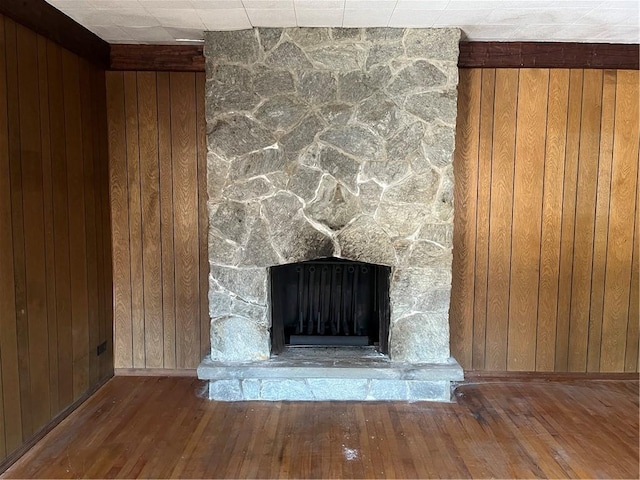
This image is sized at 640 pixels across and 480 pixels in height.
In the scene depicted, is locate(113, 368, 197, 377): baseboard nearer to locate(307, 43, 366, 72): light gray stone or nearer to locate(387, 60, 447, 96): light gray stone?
locate(307, 43, 366, 72): light gray stone

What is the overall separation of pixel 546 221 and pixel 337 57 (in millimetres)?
1777

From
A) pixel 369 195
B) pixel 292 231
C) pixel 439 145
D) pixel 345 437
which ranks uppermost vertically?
pixel 439 145

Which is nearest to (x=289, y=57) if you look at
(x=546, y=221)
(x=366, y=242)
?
(x=366, y=242)

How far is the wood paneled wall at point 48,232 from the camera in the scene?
2240 millimetres

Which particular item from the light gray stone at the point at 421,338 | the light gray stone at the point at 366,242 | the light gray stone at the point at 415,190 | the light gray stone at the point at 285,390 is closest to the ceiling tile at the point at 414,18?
the light gray stone at the point at 415,190

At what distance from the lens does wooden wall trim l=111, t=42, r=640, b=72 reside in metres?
3.13

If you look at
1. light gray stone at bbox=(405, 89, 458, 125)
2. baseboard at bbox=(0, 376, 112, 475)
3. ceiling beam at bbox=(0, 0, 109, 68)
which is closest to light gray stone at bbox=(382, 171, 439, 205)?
light gray stone at bbox=(405, 89, 458, 125)

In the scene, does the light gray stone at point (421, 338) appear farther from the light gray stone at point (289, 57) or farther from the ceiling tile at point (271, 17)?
the ceiling tile at point (271, 17)

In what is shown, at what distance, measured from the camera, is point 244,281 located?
9.76ft

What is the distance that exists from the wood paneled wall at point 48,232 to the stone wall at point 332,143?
789 mm

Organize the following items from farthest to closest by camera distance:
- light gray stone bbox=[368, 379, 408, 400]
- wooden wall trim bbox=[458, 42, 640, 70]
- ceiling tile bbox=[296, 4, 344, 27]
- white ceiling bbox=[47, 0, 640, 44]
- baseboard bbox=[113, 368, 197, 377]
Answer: baseboard bbox=[113, 368, 197, 377]
wooden wall trim bbox=[458, 42, 640, 70]
light gray stone bbox=[368, 379, 408, 400]
ceiling tile bbox=[296, 4, 344, 27]
white ceiling bbox=[47, 0, 640, 44]

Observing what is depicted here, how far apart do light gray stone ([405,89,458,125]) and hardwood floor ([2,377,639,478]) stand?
173 centimetres

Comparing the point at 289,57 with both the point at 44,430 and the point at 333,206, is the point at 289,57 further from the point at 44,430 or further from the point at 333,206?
the point at 44,430

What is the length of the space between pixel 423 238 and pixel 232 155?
1263 mm
